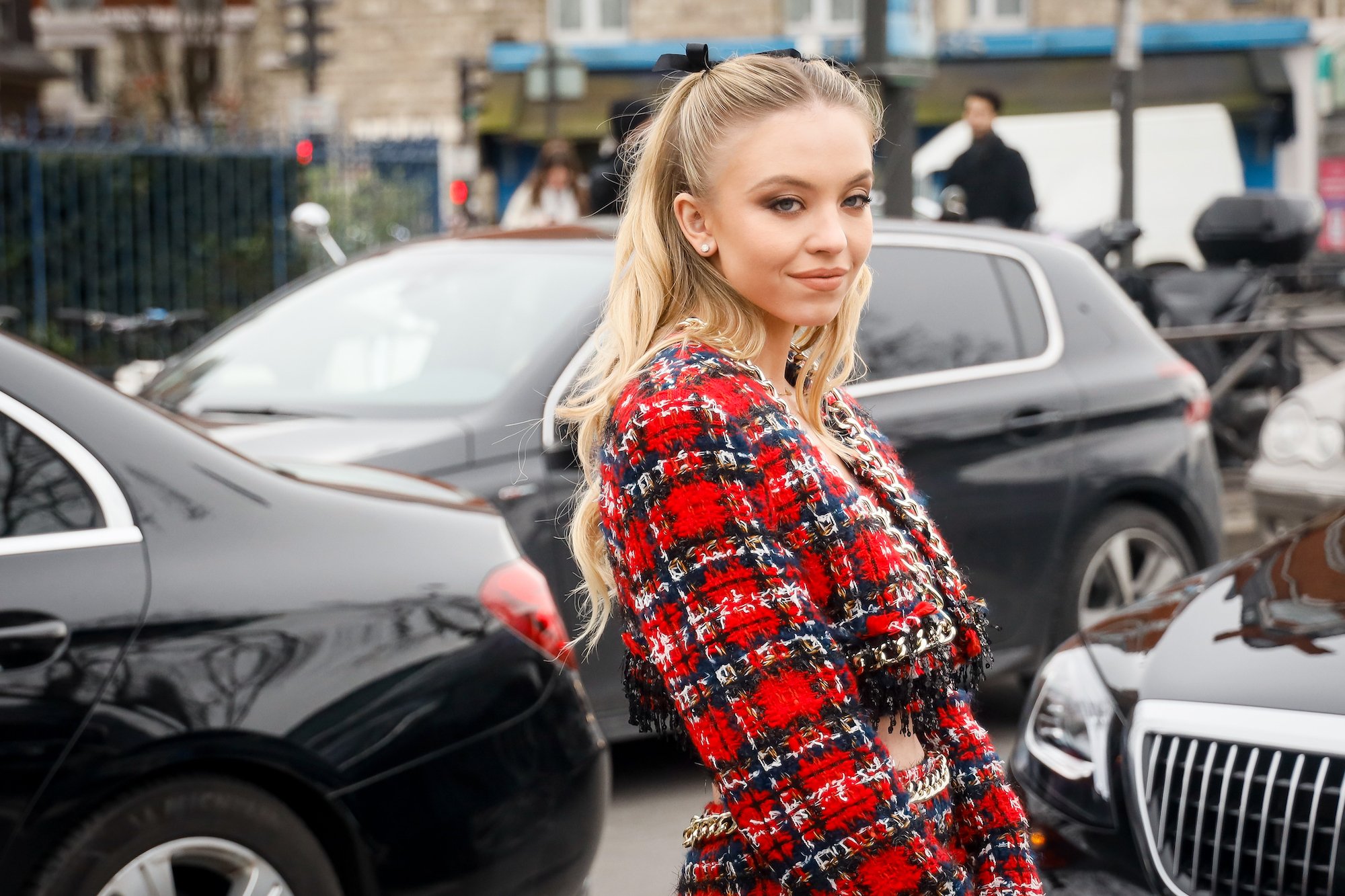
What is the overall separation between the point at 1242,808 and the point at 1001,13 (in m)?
27.1

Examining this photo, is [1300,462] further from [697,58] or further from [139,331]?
[139,331]

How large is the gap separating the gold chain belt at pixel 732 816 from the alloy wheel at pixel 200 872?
4.75 ft

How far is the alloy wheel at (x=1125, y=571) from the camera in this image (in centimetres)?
564

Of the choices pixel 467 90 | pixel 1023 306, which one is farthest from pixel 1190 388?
pixel 467 90

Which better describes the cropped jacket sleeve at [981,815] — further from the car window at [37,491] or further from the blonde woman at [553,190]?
the blonde woman at [553,190]

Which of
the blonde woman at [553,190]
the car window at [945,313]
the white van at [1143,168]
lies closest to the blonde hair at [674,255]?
the car window at [945,313]

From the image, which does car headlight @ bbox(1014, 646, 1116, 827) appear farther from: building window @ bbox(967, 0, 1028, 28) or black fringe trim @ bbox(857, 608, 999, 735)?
building window @ bbox(967, 0, 1028, 28)

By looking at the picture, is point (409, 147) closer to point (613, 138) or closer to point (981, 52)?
point (613, 138)

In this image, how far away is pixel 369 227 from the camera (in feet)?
45.8

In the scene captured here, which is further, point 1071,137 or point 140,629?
point 1071,137

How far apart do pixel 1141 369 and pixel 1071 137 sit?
49.5 ft

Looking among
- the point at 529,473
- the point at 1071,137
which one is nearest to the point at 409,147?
the point at 1071,137

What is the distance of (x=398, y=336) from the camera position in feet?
17.0

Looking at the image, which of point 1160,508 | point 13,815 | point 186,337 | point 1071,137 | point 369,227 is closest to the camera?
point 13,815
